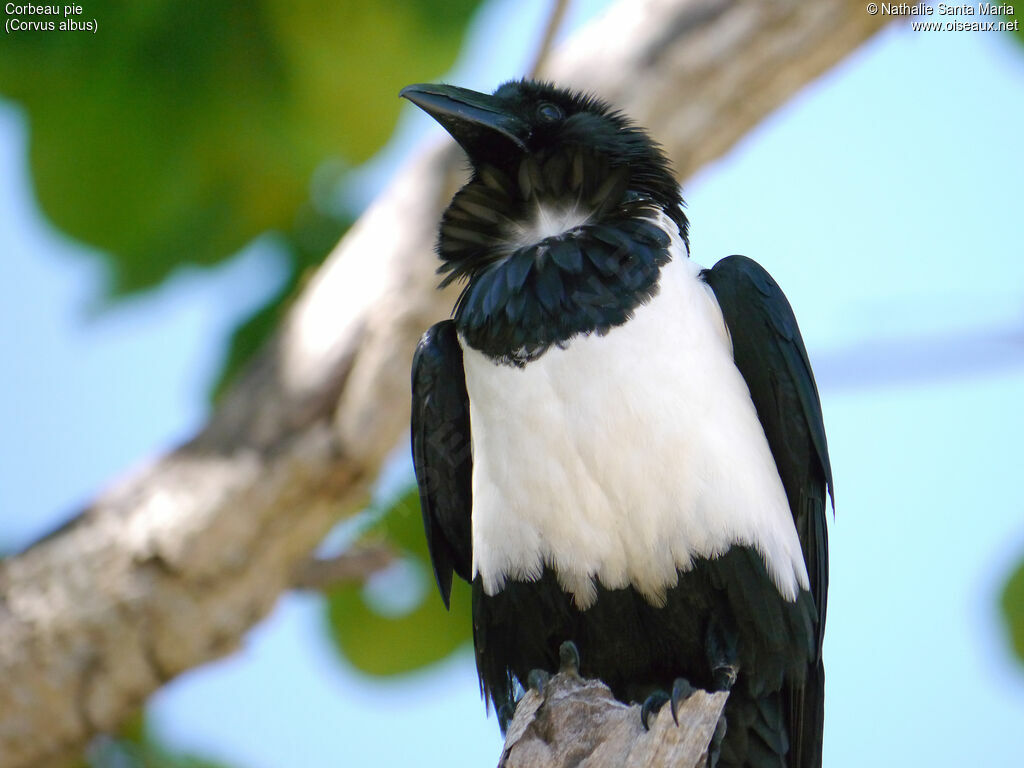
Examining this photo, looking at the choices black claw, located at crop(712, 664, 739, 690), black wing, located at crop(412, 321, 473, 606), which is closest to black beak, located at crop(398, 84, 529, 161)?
black wing, located at crop(412, 321, 473, 606)

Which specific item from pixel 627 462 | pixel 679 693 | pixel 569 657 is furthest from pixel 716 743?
pixel 627 462

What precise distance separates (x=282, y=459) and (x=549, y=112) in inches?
87.7

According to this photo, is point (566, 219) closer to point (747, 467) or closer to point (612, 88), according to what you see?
point (747, 467)

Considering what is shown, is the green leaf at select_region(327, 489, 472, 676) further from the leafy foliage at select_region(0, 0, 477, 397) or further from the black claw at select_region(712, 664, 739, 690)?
the black claw at select_region(712, 664, 739, 690)

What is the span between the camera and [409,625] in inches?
267

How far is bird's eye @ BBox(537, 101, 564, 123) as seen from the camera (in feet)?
13.2

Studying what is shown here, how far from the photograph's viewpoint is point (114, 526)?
218 inches

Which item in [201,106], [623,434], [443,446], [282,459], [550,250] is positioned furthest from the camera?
[201,106]

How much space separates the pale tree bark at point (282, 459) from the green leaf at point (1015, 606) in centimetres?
277

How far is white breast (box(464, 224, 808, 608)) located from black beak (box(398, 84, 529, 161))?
0.75 metres

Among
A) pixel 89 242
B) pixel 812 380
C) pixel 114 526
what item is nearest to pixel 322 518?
pixel 114 526

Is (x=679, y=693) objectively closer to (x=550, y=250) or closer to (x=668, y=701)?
(x=668, y=701)

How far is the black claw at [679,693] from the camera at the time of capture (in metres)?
3.18

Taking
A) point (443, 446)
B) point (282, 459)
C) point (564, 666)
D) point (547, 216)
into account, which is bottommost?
point (564, 666)
